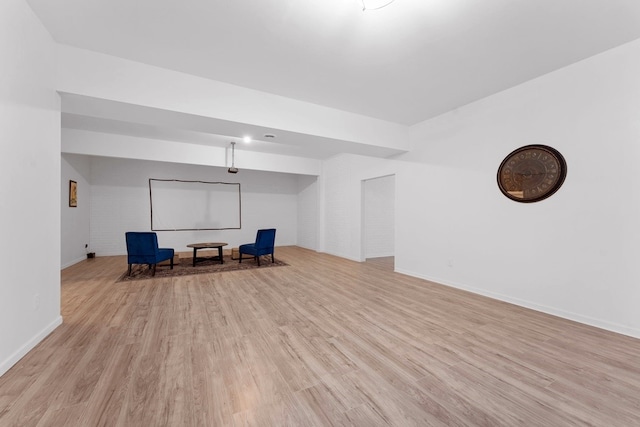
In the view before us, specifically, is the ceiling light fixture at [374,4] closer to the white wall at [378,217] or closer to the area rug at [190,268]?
the area rug at [190,268]

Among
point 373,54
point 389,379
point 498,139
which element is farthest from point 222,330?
point 498,139

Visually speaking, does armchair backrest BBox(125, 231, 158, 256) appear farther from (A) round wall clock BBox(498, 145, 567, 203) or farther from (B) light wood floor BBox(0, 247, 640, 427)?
Result: (A) round wall clock BBox(498, 145, 567, 203)

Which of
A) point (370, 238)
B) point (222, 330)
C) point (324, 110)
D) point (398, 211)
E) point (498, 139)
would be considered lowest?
point (222, 330)

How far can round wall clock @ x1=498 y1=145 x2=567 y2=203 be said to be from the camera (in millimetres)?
3088

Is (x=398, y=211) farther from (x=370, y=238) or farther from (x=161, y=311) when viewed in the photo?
(x=161, y=311)

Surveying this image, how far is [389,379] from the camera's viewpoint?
72.7 inches

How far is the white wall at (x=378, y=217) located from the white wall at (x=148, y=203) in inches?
142

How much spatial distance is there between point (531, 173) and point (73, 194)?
8.71 metres

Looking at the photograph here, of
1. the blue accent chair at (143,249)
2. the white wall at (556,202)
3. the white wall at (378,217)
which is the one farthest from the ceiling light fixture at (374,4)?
the white wall at (378,217)

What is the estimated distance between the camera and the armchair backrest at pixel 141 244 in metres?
4.80

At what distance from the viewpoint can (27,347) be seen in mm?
2125

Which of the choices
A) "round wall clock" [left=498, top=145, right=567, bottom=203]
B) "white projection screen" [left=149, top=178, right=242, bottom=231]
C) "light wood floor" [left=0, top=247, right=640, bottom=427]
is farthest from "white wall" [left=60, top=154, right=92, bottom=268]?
"round wall clock" [left=498, top=145, right=567, bottom=203]

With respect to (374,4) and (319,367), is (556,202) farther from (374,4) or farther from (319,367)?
(319,367)

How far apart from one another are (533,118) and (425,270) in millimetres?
2771
